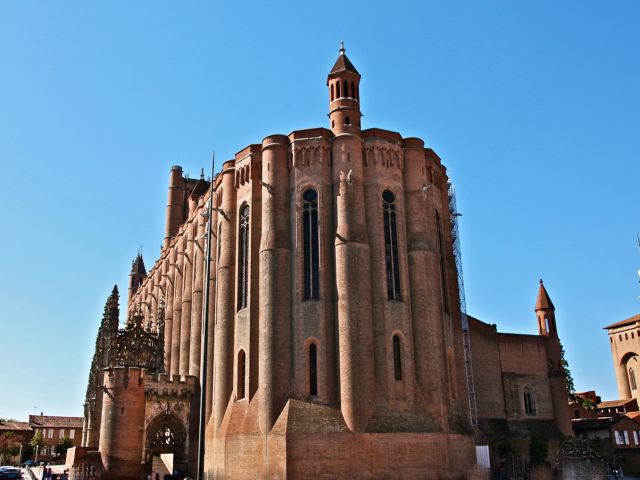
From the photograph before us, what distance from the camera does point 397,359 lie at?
3394 cm

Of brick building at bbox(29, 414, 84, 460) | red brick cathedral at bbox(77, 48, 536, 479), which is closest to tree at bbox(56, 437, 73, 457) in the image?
brick building at bbox(29, 414, 84, 460)

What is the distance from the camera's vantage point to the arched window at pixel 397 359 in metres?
33.6

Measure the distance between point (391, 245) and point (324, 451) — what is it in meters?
11.5

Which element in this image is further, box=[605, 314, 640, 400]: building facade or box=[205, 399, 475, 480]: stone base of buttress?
box=[605, 314, 640, 400]: building facade

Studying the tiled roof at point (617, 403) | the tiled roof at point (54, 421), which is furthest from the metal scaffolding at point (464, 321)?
the tiled roof at point (54, 421)

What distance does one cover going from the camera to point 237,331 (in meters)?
36.0

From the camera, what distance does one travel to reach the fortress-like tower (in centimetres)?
3170

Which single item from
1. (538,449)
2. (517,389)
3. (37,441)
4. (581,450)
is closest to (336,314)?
(581,450)

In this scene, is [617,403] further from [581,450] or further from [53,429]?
[53,429]

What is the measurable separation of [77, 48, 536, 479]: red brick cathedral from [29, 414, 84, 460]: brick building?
7024 centimetres

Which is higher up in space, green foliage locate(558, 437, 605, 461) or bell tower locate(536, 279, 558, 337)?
bell tower locate(536, 279, 558, 337)

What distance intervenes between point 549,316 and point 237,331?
27.6 m

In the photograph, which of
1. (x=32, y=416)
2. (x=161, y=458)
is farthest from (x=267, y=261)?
(x=32, y=416)

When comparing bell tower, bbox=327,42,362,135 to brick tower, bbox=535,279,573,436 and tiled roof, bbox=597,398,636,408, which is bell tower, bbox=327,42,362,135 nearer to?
brick tower, bbox=535,279,573,436
